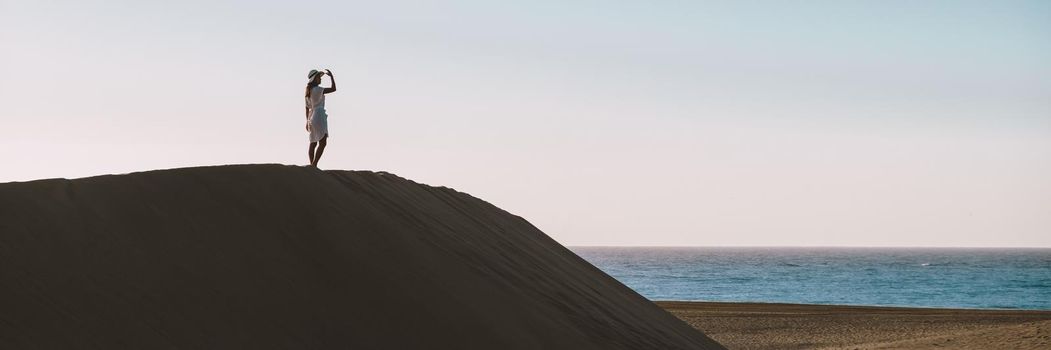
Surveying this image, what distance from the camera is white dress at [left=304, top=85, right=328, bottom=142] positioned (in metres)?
11.0

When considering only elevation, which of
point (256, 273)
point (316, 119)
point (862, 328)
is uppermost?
point (316, 119)

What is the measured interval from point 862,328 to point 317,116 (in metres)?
18.1

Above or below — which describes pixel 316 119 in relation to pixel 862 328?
above

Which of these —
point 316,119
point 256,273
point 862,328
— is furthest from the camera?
point 862,328

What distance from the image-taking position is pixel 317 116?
11039 millimetres

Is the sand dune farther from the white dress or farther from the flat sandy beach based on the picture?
the flat sandy beach

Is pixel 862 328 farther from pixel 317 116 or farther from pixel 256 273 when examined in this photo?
pixel 256 273

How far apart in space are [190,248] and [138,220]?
44 centimetres

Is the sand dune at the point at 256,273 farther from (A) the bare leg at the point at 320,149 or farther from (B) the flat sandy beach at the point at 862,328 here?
(B) the flat sandy beach at the point at 862,328

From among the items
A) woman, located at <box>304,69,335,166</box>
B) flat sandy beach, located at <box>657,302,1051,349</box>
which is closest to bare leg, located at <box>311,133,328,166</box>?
woman, located at <box>304,69,335,166</box>

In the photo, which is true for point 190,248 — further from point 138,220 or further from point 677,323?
point 677,323

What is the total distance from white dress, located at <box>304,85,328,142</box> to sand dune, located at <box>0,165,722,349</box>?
1307 mm

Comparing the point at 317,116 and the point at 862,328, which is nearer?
the point at 317,116

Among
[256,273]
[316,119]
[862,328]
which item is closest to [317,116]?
[316,119]
